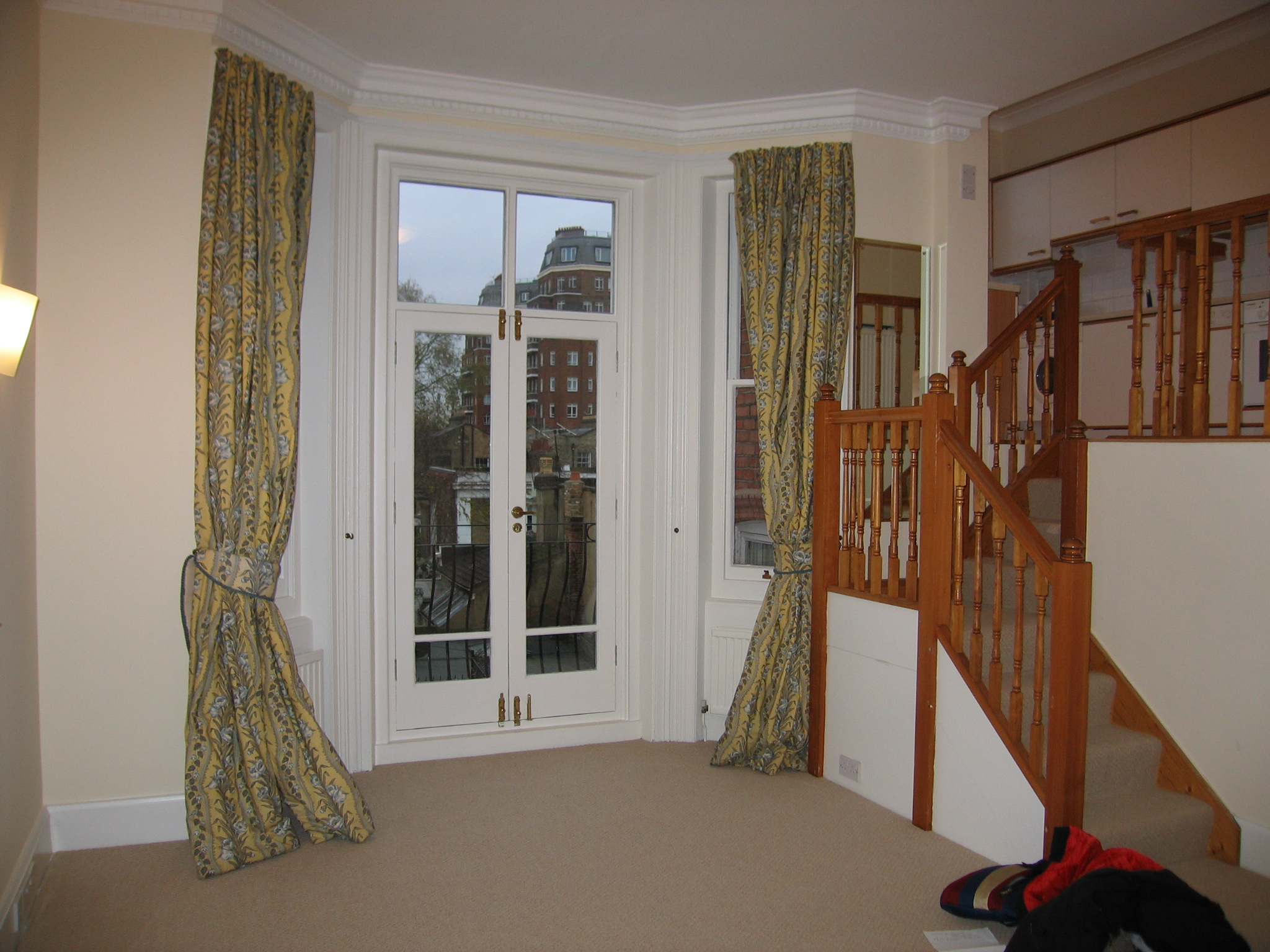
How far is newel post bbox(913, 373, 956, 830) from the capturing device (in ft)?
10.0

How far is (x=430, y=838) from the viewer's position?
9.82 feet

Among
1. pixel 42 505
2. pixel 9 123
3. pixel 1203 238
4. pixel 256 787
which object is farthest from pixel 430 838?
pixel 1203 238

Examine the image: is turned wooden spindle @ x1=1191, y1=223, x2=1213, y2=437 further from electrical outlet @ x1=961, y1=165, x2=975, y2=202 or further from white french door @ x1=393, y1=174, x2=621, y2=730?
white french door @ x1=393, y1=174, x2=621, y2=730

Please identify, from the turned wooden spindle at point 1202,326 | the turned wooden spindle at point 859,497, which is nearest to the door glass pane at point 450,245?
the turned wooden spindle at point 859,497

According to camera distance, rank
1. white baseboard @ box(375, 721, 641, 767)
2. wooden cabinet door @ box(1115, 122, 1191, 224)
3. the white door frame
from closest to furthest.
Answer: the white door frame
white baseboard @ box(375, 721, 641, 767)
wooden cabinet door @ box(1115, 122, 1191, 224)

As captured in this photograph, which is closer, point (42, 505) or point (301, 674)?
point (42, 505)

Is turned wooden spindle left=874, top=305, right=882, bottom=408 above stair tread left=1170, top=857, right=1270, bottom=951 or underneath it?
above

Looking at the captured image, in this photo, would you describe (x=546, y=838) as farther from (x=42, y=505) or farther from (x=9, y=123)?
(x=9, y=123)

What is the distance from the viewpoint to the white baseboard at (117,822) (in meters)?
2.85

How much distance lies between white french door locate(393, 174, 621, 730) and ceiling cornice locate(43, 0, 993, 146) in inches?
15.1

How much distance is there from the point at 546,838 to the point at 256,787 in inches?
39.6

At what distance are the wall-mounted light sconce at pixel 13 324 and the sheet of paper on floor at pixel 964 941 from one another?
114 inches

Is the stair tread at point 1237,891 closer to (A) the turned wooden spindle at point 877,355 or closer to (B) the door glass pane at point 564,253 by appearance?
(A) the turned wooden spindle at point 877,355

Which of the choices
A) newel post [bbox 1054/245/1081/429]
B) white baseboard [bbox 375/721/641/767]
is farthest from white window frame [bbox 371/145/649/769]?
newel post [bbox 1054/245/1081/429]
